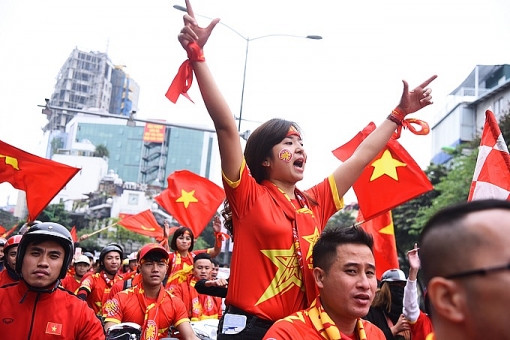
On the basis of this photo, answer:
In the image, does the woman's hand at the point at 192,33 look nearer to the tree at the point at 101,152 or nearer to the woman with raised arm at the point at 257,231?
the woman with raised arm at the point at 257,231

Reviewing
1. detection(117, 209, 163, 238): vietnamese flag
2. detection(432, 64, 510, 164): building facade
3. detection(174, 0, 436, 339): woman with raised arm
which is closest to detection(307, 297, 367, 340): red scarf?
detection(174, 0, 436, 339): woman with raised arm

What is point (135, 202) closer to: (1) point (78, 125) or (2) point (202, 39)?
(1) point (78, 125)

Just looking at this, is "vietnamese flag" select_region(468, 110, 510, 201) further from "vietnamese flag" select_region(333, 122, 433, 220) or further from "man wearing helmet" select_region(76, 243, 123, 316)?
"man wearing helmet" select_region(76, 243, 123, 316)

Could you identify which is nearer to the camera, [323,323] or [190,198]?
[323,323]

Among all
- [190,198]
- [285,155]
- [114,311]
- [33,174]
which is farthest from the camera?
[190,198]

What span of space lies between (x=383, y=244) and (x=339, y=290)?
400cm

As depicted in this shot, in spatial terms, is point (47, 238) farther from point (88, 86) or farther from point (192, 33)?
point (88, 86)

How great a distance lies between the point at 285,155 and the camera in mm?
3293

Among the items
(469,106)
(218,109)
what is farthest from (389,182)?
(469,106)

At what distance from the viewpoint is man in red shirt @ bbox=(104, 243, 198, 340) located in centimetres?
579

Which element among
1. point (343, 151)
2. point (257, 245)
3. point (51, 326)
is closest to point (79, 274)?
point (343, 151)

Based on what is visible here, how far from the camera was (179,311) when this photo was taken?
6070 millimetres

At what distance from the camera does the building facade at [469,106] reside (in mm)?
50438

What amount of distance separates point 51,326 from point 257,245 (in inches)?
68.6
